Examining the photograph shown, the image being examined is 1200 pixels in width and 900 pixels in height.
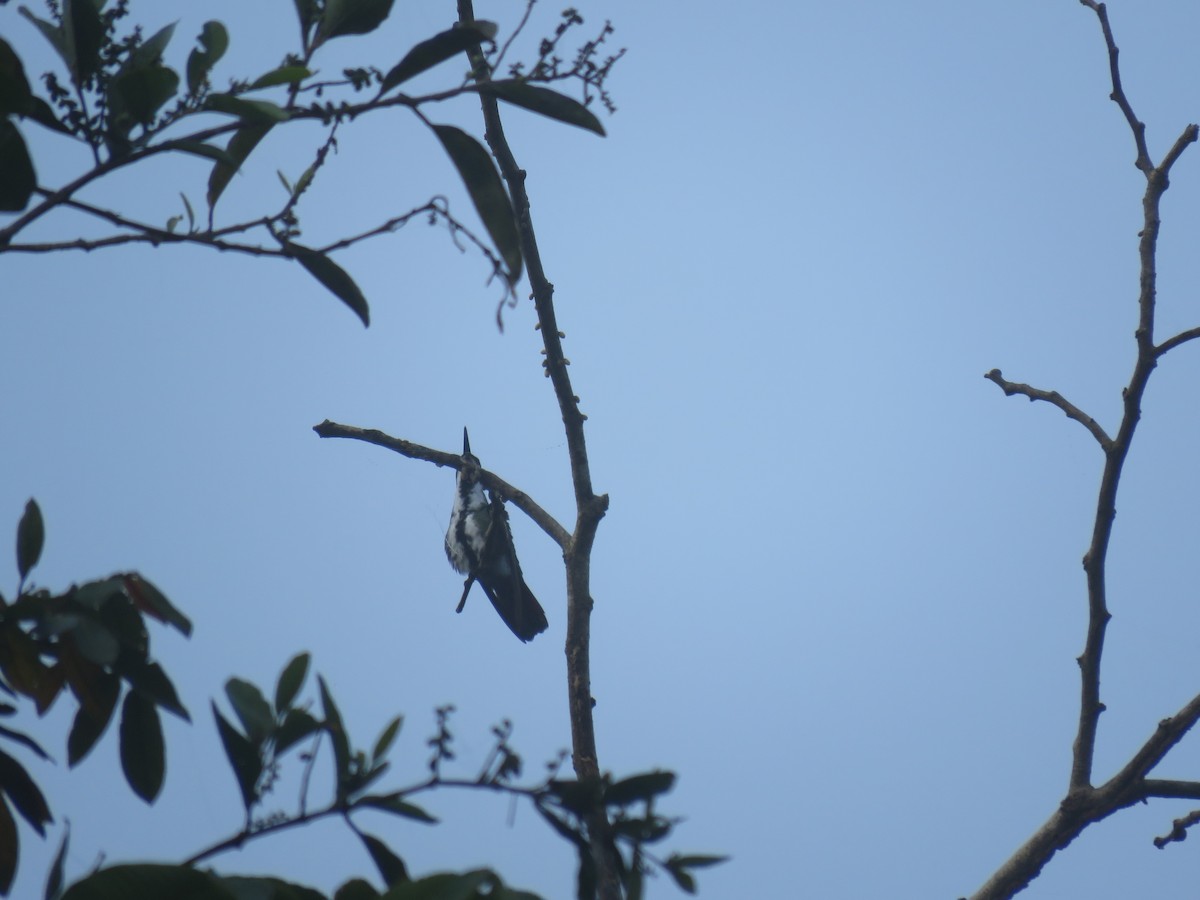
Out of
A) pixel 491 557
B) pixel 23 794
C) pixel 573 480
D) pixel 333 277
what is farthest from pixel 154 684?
pixel 491 557

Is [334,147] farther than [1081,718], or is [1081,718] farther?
[1081,718]

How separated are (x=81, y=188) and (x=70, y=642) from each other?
524 mm

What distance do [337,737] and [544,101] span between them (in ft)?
2.61

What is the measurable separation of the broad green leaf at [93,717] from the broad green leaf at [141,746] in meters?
0.02

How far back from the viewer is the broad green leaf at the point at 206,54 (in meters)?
1.40

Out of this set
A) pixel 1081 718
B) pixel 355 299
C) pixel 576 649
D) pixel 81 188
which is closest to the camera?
pixel 81 188

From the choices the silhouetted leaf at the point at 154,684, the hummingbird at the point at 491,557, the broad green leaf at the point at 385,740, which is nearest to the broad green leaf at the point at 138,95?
the silhouetted leaf at the point at 154,684

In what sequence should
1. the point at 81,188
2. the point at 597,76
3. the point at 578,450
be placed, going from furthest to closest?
1. the point at 578,450
2. the point at 597,76
3. the point at 81,188

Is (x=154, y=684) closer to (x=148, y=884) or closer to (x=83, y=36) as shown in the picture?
(x=148, y=884)

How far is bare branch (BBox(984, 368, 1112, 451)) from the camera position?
7.22 feet

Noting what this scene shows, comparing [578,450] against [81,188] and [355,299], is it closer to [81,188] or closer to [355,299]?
[355,299]

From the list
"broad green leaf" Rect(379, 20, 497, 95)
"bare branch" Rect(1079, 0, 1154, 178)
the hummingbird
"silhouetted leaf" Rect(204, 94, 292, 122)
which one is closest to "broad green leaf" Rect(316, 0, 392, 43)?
"broad green leaf" Rect(379, 20, 497, 95)

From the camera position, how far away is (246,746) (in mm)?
1308

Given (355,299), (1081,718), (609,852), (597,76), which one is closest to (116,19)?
(355,299)
